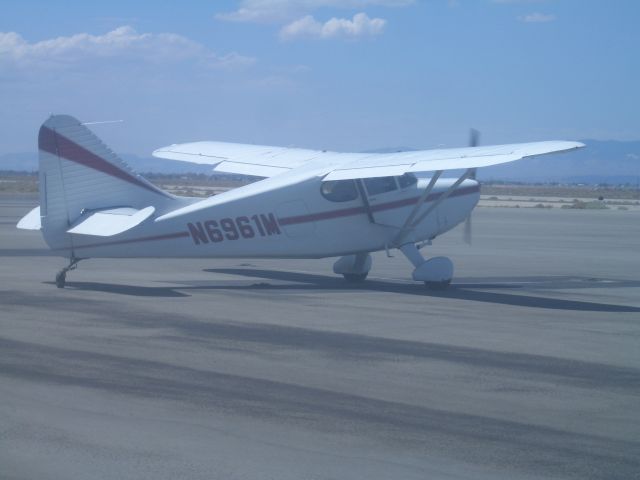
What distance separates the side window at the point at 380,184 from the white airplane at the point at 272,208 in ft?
0.06

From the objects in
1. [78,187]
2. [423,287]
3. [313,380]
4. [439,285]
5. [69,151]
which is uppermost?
[69,151]

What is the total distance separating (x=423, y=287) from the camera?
18.9m

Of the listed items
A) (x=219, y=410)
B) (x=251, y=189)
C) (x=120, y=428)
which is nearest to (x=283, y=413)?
(x=219, y=410)

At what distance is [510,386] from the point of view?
9.53 metres

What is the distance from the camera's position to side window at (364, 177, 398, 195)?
18938 mm

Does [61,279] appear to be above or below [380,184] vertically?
below

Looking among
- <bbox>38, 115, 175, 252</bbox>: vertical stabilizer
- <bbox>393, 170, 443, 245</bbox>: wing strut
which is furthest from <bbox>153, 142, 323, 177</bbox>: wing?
<bbox>38, 115, 175, 252</bbox>: vertical stabilizer

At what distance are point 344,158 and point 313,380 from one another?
10.9 meters

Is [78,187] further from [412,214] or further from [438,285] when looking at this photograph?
[438,285]

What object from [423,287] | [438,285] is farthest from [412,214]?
[438,285]

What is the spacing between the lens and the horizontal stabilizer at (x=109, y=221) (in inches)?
631

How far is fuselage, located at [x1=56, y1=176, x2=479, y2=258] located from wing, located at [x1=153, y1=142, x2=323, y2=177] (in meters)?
2.67

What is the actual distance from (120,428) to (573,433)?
11.7ft

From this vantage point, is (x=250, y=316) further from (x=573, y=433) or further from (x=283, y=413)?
(x=573, y=433)
